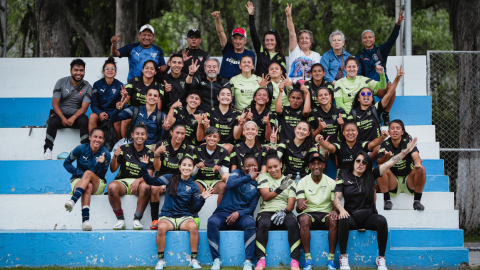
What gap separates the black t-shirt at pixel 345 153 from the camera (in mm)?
6844

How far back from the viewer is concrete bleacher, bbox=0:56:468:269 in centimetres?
608

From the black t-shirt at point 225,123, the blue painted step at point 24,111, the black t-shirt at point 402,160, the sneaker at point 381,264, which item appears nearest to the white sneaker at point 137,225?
the black t-shirt at point 225,123

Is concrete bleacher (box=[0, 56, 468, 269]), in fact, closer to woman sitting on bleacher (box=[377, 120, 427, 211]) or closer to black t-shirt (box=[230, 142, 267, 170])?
woman sitting on bleacher (box=[377, 120, 427, 211])

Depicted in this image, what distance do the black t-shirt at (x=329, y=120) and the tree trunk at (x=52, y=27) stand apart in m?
6.38

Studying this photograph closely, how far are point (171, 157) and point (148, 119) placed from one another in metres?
1.05

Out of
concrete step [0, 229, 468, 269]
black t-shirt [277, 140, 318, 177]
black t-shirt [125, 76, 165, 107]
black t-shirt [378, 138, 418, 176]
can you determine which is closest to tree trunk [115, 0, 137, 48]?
black t-shirt [125, 76, 165, 107]

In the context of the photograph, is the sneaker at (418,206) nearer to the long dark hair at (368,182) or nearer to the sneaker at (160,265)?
the long dark hair at (368,182)

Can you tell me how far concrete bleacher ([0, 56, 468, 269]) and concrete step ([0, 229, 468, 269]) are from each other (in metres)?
0.01

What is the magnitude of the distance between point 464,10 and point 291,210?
604cm

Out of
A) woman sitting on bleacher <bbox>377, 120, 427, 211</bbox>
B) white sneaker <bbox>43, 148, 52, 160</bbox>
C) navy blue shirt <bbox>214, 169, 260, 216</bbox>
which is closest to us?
navy blue shirt <bbox>214, 169, 260, 216</bbox>

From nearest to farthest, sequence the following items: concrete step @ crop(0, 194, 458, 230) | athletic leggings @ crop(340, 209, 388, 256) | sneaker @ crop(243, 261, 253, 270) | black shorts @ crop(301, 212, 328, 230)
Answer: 1. sneaker @ crop(243, 261, 253, 270)
2. athletic leggings @ crop(340, 209, 388, 256)
3. black shorts @ crop(301, 212, 328, 230)
4. concrete step @ crop(0, 194, 458, 230)

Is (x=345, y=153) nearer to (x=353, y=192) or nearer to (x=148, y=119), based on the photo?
(x=353, y=192)

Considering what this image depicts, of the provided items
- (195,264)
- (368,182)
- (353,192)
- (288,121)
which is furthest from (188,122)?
(368,182)

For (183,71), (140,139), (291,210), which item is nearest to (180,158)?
(140,139)
